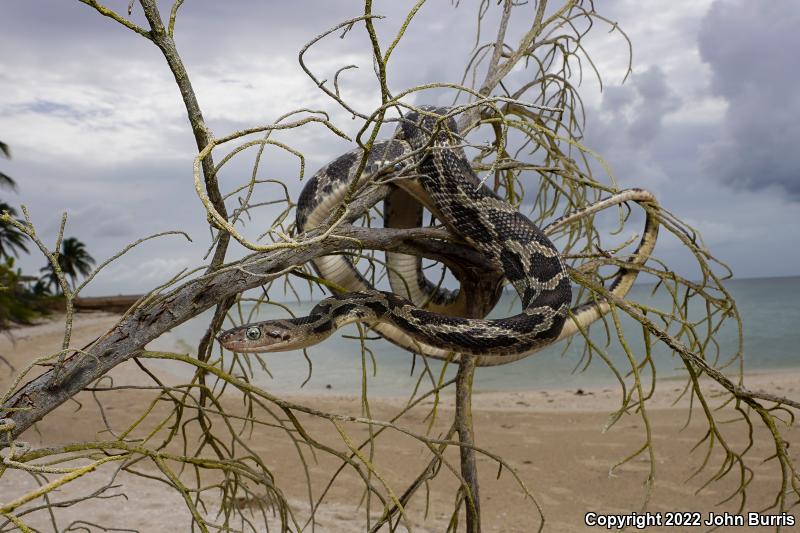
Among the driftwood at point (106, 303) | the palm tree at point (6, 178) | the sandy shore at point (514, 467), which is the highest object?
the palm tree at point (6, 178)

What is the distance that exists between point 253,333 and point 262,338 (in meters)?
0.05

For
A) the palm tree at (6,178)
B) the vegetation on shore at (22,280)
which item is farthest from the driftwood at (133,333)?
the palm tree at (6,178)

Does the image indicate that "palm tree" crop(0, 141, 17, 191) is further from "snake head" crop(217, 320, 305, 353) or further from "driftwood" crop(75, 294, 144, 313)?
"snake head" crop(217, 320, 305, 353)

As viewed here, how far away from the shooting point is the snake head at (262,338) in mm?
3268

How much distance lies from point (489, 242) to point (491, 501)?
429 centimetres

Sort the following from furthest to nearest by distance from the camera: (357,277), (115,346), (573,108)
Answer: (573,108), (357,277), (115,346)

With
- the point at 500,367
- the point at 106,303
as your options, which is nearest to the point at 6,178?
the point at 106,303

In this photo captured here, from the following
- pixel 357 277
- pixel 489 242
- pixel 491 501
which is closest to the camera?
pixel 489 242

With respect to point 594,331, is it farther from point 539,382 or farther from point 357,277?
point 357,277

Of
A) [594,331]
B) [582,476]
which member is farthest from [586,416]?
[594,331]

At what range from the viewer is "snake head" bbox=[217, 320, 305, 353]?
3.27m

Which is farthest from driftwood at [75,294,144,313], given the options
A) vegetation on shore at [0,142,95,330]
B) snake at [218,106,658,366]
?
snake at [218,106,658,366]

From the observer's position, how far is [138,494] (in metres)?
6.47

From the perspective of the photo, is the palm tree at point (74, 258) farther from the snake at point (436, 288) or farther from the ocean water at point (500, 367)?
the snake at point (436, 288)
